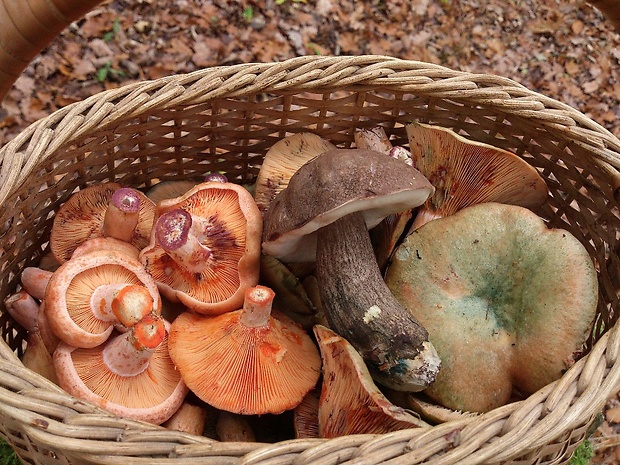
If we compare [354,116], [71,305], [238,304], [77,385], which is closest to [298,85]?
[354,116]

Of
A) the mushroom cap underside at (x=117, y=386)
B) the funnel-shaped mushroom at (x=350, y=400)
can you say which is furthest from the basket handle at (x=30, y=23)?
the funnel-shaped mushroom at (x=350, y=400)

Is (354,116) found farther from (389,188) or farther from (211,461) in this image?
(211,461)

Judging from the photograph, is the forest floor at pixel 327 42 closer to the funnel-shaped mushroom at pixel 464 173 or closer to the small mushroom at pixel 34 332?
the small mushroom at pixel 34 332

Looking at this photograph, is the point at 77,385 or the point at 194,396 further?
the point at 194,396

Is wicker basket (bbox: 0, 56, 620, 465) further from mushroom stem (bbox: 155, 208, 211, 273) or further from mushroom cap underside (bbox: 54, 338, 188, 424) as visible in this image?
mushroom stem (bbox: 155, 208, 211, 273)

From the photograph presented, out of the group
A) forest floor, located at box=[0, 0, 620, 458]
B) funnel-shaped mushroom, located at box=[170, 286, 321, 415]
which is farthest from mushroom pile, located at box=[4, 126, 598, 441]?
forest floor, located at box=[0, 0, 620, 458]

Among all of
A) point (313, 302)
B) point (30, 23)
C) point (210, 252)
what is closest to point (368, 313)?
point (313, 302)

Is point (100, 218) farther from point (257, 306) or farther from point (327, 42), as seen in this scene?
point (327, 42)
